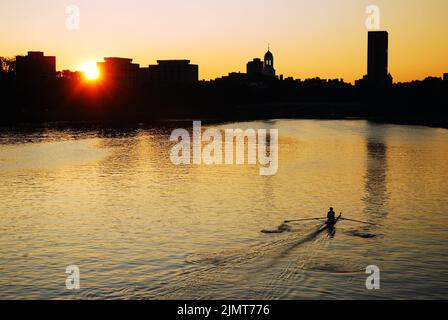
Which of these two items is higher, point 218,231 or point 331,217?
point 331,217

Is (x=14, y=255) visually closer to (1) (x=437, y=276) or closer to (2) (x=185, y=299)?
(2) (x=185, y=299)

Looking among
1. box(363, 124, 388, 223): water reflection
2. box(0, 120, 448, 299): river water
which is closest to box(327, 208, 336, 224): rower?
box(0, 120, 448, 299): river water

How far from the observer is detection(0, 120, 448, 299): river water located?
24.3 metres

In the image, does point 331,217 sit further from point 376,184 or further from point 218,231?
point 376,184

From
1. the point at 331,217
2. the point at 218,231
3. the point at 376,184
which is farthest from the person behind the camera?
the point at 376,184

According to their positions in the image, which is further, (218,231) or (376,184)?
(376,184)

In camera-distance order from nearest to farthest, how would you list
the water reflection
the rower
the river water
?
1. the river water
2. the rower
3. the water reflection

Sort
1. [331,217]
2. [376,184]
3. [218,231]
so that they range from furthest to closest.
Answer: [376,184] → [331,217] → [218,231]

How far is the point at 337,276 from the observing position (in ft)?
82.4

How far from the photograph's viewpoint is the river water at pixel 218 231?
24.3 metres

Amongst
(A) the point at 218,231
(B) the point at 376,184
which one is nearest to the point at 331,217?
(A) the point at 218,231

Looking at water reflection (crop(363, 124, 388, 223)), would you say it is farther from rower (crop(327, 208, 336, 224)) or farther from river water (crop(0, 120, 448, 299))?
rower (crop(327, 208, 336, 224))

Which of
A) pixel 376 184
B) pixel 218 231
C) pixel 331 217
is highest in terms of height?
pixel 331 217

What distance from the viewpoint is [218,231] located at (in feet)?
109
